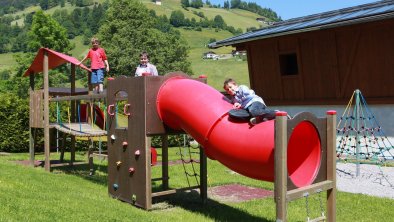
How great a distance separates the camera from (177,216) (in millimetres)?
7121

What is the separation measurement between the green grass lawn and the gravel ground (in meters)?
0.67

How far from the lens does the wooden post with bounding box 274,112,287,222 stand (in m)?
5.27

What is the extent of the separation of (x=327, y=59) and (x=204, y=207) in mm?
9653

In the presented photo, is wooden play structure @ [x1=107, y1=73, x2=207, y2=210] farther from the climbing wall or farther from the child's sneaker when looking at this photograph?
the child's sneaker

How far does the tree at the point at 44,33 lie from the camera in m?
41.2

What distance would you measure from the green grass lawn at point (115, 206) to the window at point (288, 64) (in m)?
8.34

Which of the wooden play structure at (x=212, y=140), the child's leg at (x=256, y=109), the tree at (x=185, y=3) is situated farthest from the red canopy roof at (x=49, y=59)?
the tree at (x=185, y=3)

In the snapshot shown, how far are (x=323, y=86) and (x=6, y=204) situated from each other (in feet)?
40.7

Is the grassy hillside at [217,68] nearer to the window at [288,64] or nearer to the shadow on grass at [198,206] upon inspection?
the window at [288,64]

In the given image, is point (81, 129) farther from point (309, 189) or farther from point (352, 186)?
point (309, 189)

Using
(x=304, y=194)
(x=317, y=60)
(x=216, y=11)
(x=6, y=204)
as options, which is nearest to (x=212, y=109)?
(x=304, y=194)

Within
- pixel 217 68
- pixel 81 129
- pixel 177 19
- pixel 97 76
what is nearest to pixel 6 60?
pixel 217 68

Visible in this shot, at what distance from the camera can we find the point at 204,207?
802 cm

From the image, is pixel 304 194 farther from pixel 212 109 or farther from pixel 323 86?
pixel 323 86
